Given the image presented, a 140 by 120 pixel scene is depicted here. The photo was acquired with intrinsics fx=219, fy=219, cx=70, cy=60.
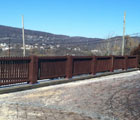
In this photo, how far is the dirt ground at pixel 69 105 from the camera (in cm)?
653

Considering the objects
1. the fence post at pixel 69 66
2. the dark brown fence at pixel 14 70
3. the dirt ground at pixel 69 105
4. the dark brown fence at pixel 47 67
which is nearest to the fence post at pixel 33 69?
the dark brown fence at pixel 47 67

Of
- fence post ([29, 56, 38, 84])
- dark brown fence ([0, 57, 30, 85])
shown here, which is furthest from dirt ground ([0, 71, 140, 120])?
dark brown fence ([0, 57, 30, 85])

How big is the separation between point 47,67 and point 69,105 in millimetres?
4355

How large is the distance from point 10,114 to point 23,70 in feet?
14.0

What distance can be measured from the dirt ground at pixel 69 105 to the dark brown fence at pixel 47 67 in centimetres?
88

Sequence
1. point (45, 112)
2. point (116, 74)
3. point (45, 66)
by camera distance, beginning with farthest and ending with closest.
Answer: point (116, 74), point (45, 66), point (45, 112)

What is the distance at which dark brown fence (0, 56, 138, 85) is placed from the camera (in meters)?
9.79

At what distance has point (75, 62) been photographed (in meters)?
13.5

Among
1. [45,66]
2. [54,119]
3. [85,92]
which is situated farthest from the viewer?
[45,66]

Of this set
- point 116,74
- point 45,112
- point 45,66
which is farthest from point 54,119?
point 116,74

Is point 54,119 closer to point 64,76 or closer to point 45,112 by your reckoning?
point 45,112

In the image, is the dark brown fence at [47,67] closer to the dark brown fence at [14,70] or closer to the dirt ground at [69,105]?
the dark brown fence at [14,70]

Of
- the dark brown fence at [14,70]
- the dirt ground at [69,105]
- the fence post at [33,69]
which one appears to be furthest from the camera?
the fence post at [33,69]

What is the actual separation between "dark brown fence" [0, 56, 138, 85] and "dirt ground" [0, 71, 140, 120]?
2.90 ft
